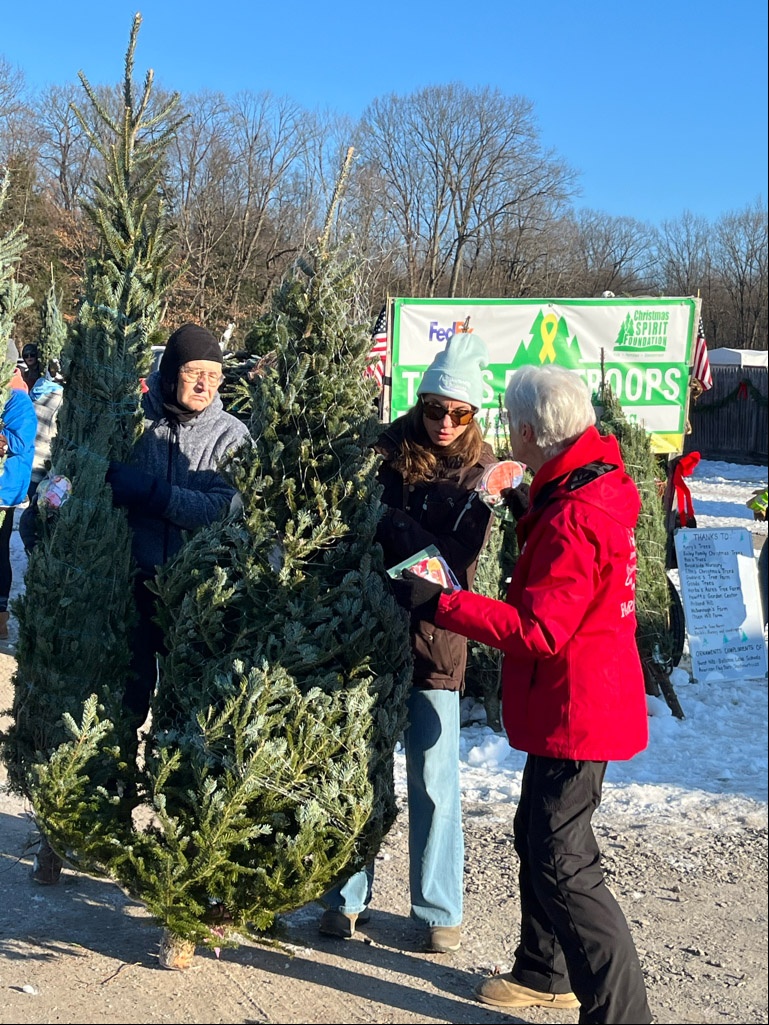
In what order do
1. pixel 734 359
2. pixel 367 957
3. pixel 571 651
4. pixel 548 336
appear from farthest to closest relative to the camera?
1. pixel 734 359
2. pixel 548 336
3. pixel 367 957
4. pixel 571 651

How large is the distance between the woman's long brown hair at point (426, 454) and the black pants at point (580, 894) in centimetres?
110

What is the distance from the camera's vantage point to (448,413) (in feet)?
12.2

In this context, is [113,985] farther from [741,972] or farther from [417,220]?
[417,220]

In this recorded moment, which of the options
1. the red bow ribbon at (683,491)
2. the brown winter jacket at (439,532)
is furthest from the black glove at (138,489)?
the red bow ribbon at (683,491)

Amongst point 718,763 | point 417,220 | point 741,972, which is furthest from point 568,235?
point 741,972

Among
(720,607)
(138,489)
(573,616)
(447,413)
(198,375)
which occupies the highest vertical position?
(198,375)

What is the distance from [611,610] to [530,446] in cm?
55

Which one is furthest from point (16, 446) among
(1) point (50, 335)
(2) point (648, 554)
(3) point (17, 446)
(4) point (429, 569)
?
(4) point (429, 569)

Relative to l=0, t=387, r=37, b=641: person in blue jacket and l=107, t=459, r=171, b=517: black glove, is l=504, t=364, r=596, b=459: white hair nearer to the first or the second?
l=107, t=459, r=171, b=517: black glove

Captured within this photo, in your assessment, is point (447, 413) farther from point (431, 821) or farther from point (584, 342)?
point (584, 342)

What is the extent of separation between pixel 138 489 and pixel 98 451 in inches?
8.8

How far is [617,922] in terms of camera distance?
2.97 meters

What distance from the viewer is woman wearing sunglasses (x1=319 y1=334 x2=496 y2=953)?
3.64m

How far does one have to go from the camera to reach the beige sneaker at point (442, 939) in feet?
12.0
